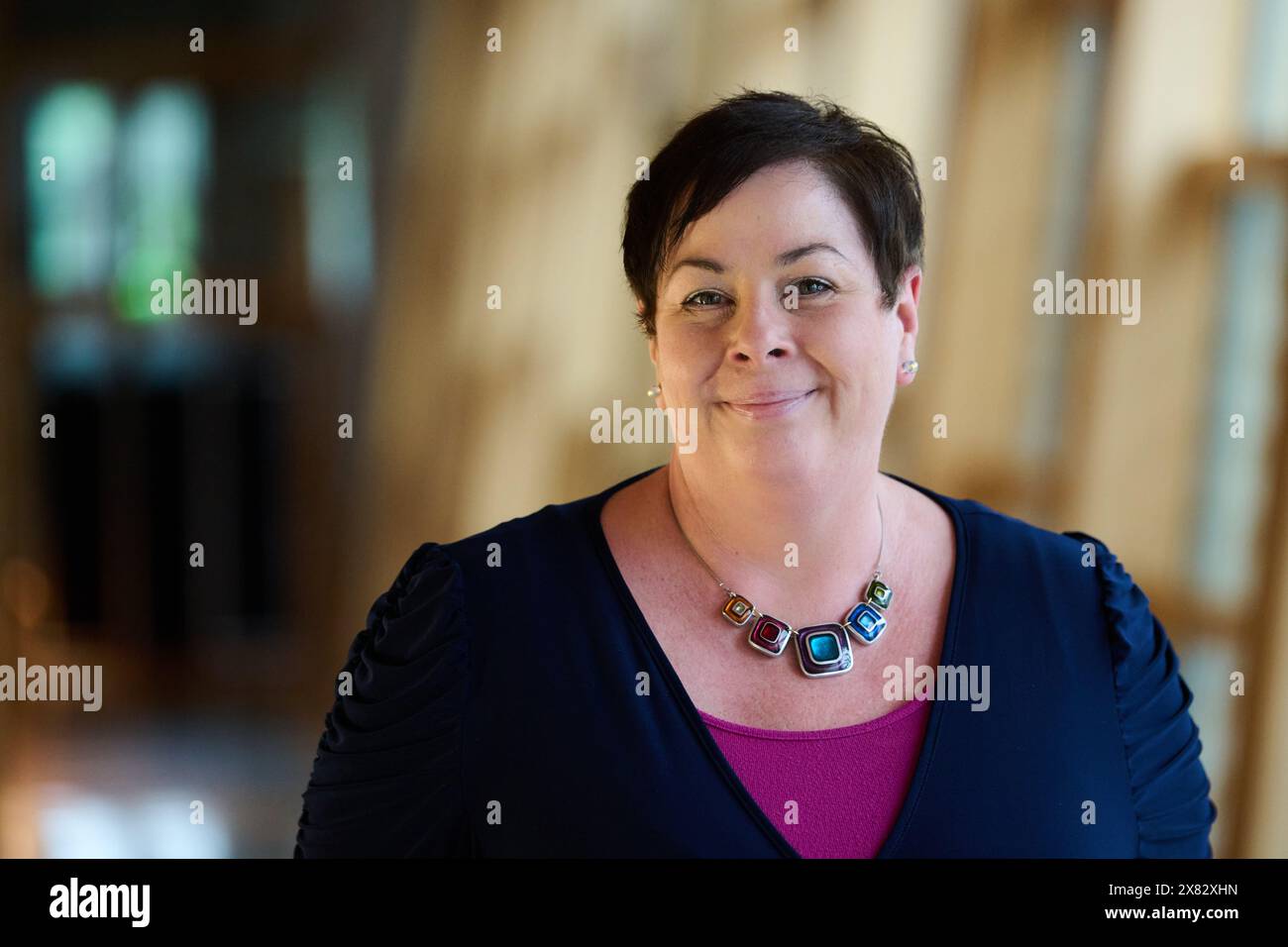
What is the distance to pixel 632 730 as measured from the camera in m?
1.29

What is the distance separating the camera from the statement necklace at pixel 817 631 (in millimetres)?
1357

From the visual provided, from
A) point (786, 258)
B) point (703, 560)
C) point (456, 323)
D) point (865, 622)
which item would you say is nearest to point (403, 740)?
point (703, 560)

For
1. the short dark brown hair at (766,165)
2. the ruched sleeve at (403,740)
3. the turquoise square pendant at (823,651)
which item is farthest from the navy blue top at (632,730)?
the short dark brown hair at (766,165)

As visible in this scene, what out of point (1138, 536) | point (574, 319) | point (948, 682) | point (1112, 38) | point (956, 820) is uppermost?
point (1112, 38)

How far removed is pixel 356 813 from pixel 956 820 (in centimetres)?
62

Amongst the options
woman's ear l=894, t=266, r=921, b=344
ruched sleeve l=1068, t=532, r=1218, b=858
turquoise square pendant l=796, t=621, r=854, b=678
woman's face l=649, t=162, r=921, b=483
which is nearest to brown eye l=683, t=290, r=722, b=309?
woman's face l=649, t=162, r=921, b=483

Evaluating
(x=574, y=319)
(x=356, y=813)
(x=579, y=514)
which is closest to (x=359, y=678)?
(x=356, y=813)

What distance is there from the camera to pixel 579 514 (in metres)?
1.44

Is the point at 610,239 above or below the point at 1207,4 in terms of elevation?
below

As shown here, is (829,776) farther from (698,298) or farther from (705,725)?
(698,298)

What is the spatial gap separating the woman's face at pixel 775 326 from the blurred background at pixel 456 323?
22.5 inches

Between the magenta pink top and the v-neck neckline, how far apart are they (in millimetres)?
11

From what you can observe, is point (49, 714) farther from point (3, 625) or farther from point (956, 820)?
point (956, 820)

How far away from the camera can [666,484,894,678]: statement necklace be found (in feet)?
4.45
